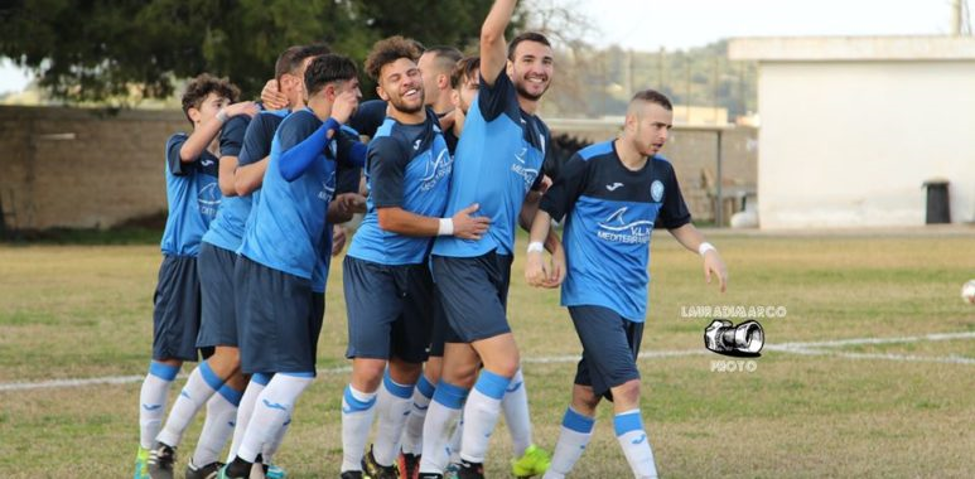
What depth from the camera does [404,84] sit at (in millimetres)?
7270

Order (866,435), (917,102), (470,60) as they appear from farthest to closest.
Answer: (917,102) → (866,435) → (470,60)

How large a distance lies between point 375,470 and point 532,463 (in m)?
0.73

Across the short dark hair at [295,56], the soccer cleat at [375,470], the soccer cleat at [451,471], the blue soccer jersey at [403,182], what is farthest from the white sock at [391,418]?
the short dark hair at [295,56]

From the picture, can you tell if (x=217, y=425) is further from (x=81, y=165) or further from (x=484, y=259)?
(x=81, y=165)

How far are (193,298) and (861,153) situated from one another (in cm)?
3329

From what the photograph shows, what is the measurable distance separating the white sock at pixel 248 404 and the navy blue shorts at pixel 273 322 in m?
0.12

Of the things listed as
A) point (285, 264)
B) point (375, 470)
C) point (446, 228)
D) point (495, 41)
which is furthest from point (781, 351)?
point (495, 41)

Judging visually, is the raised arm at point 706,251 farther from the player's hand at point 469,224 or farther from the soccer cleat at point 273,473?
the soccer cleat at point 273,473

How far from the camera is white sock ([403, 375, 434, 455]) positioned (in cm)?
796

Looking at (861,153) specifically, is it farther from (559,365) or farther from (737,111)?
(737,111)

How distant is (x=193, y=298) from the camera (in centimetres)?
820

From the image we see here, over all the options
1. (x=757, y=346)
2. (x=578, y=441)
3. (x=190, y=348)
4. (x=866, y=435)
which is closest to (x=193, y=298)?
(x=190, y=348)

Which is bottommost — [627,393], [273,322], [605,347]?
[627,393]

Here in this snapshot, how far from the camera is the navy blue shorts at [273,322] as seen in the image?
24.1 ft
